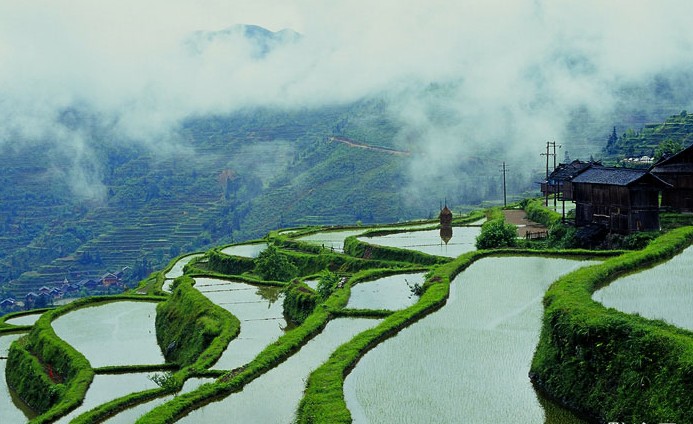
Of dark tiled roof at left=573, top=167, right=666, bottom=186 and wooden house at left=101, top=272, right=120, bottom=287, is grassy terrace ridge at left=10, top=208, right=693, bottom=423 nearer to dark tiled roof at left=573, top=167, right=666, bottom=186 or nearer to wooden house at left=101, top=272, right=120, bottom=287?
dark tiled roof at left=573, top=167, right=666, bottom=186

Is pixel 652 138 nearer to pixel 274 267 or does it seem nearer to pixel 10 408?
pixel 274 267

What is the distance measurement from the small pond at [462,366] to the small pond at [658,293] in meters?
1.82

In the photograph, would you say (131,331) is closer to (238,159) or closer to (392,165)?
(392,165)

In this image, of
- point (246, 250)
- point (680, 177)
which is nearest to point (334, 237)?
point (246, 250)

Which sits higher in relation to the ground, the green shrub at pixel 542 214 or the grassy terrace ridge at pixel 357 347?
the green shrub at pixel 542 214

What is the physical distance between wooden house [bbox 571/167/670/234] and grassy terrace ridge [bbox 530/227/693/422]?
612 inches

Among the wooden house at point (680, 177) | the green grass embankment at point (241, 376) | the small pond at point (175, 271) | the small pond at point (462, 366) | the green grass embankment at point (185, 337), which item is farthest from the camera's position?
the small pond at point (175, 271)

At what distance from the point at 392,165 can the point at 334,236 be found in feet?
273

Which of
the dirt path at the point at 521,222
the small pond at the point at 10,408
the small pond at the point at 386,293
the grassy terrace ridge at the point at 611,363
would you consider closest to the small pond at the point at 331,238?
the dirt path at the point at 521,222

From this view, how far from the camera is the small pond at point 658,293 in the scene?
15062mm

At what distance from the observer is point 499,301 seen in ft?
66.2

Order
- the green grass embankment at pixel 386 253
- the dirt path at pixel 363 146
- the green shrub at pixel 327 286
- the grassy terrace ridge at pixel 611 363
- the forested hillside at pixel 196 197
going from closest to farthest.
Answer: the grassy terrace ridge at pixel 611 363
the green shrub at pixel 327 286
the green grass embankment at pixel 386 253
the forested hillside at pixel 196 197
the dirt path at pixel 363 146

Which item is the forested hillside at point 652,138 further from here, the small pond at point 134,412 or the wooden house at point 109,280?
the small pond at point 134,412

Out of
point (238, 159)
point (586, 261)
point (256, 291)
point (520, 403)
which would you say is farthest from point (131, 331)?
point (238, 159)
